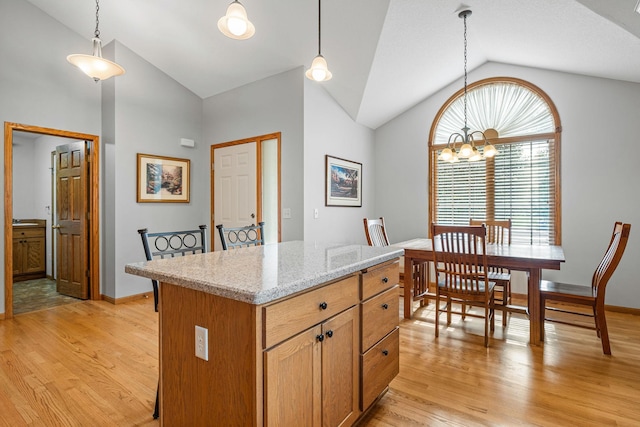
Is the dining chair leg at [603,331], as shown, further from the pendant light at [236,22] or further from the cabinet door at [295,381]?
the pendant light at [236,22]

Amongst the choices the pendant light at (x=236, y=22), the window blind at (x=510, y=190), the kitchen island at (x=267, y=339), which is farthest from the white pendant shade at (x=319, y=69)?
the window blind at (x=510, y=190)

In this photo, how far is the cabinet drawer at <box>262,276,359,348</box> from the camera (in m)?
1.13

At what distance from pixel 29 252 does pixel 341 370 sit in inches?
239

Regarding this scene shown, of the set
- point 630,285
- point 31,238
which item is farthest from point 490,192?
point 31,238

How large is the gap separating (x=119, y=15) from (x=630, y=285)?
6.34 m

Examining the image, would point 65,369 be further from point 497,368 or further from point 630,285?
point 630,285

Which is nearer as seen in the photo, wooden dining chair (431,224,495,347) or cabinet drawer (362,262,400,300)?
cabinet drawer (362,262,400,300)

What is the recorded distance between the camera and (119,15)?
144 inches

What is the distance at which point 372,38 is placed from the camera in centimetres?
329

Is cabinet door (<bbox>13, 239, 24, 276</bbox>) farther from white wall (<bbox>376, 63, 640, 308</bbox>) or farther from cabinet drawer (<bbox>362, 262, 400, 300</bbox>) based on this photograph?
white wall (<bbox>376, 63, 640, 308</bbox>)

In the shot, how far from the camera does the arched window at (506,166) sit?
407cm

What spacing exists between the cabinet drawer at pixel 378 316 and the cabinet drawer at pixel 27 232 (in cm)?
602

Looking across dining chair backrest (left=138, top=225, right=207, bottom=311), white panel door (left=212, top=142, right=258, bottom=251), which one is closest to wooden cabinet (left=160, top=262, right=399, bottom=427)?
dining chair backrest (left=138, top=225, right=207, bottom=311)

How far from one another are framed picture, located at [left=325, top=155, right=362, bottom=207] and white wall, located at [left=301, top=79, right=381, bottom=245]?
74mm
